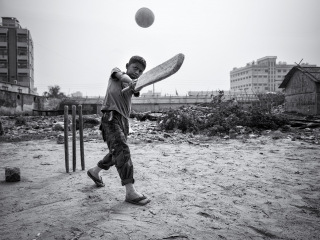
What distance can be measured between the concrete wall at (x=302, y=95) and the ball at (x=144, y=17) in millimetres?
14002

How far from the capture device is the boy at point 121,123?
7.43ft

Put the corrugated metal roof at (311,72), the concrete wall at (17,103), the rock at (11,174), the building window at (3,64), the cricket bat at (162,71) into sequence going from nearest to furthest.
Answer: the cricket bat at (162,71), the rock at (11,174), the corrugated metal roof at (311,72), the concrete wall at (17,103), the building window at (3,64)

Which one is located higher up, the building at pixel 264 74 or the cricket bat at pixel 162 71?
the building at pixel 264 74

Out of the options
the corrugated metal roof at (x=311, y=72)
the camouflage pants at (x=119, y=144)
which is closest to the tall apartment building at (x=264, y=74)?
the corrugated metal roof at (x=311, y=72)

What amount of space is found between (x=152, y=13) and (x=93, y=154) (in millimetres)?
4230

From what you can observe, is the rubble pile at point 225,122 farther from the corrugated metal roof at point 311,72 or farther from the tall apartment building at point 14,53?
the tall apartment building at point 14,53

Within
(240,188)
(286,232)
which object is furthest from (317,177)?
(286,232)

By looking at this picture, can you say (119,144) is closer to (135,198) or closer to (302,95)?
(135,198)

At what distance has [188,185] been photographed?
286cm

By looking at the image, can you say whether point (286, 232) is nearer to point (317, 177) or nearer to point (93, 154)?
point (317, 177)

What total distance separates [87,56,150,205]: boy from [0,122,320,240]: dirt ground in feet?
0.69

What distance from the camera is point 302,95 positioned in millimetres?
16688

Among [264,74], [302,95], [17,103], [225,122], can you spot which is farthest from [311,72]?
[264,74]

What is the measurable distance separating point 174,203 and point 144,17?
18.0ft
